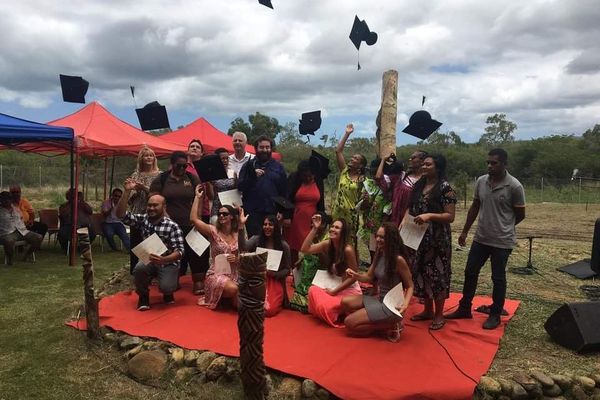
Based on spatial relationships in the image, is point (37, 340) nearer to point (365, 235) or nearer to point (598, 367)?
point (365, 235)

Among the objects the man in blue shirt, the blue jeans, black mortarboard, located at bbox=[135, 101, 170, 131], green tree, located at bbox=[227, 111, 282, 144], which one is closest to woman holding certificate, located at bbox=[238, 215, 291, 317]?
the man in blue shirt

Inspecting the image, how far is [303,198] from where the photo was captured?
518 centimetres

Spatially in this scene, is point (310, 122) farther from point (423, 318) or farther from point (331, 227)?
point (423, 318)

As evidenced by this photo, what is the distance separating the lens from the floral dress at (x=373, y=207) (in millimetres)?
5355

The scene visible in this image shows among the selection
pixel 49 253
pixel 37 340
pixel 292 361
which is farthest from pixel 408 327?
pixel 49 253

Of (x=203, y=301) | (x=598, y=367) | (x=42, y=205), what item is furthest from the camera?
(x=42, y=205)

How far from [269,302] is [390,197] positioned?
183 cm

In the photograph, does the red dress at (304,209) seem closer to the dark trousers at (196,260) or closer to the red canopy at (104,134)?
the dark trousers at (196,260)

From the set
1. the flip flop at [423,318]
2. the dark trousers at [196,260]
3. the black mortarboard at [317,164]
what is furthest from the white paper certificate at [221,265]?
the flip flop at [423,318]

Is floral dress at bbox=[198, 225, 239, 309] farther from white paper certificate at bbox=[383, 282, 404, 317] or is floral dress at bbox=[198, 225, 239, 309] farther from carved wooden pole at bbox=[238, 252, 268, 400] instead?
carved wooden pole at bbox=[238, 252, 268, 400]

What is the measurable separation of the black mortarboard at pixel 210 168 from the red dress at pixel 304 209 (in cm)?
86

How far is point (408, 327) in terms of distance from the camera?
4.38m

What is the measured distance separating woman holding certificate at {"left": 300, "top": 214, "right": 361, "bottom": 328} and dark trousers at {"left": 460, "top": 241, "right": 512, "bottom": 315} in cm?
108

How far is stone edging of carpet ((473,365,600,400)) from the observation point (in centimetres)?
330
